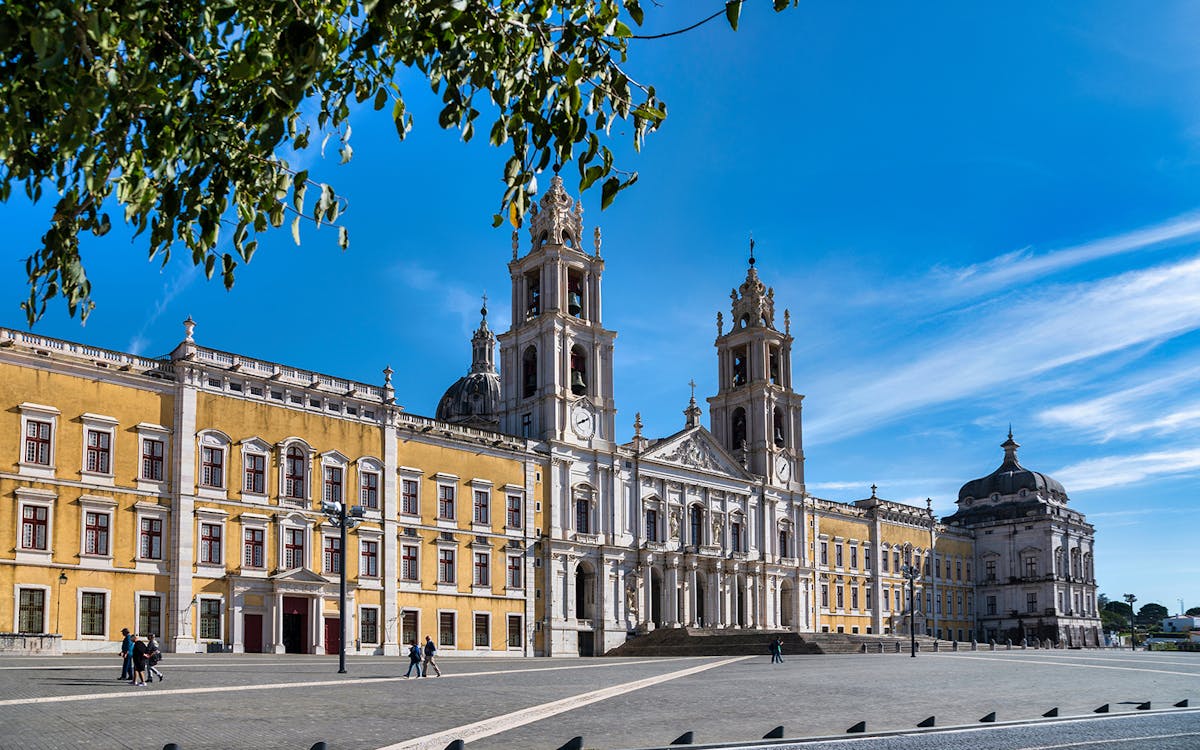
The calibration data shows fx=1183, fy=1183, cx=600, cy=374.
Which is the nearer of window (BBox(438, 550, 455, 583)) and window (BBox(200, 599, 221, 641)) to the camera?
window (BBox(200, 599, 221, 641))

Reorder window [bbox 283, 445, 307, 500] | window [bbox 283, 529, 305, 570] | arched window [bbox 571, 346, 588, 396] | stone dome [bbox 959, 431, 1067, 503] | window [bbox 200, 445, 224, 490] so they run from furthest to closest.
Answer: stone dome [bbox 959, 431, 1067, 503] → arched window [bbox 571, 346, 588, 396] → window [bbox 283, 445, 307, 500] → window [bbox 283, 529, 305, 570] → window [bbox 200, 445, 224, 490]

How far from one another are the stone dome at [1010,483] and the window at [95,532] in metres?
74.9

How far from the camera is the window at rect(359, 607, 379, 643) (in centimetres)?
4722

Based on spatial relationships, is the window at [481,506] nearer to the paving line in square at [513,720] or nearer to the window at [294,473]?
the window at [294,473]

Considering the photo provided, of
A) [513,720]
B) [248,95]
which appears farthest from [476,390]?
[248,95]

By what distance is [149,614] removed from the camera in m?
40.6

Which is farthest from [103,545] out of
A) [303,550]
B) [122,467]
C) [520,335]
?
[520,335]

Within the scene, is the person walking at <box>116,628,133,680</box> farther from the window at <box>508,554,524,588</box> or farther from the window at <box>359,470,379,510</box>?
the window at <box>508,554,524,588</box>

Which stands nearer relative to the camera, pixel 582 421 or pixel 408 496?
pixel 408 496

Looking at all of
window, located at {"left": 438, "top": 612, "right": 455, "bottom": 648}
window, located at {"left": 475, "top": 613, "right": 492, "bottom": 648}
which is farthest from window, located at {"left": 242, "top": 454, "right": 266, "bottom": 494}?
window, located at {"left": 475, "top": 613, "right": 492, "bottom": 648}

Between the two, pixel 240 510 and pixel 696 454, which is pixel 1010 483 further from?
pixel 240 510

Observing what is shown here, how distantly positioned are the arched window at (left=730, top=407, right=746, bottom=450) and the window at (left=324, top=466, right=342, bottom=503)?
31.8 m

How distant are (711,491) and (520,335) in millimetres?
14095

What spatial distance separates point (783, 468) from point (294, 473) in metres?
35.0
